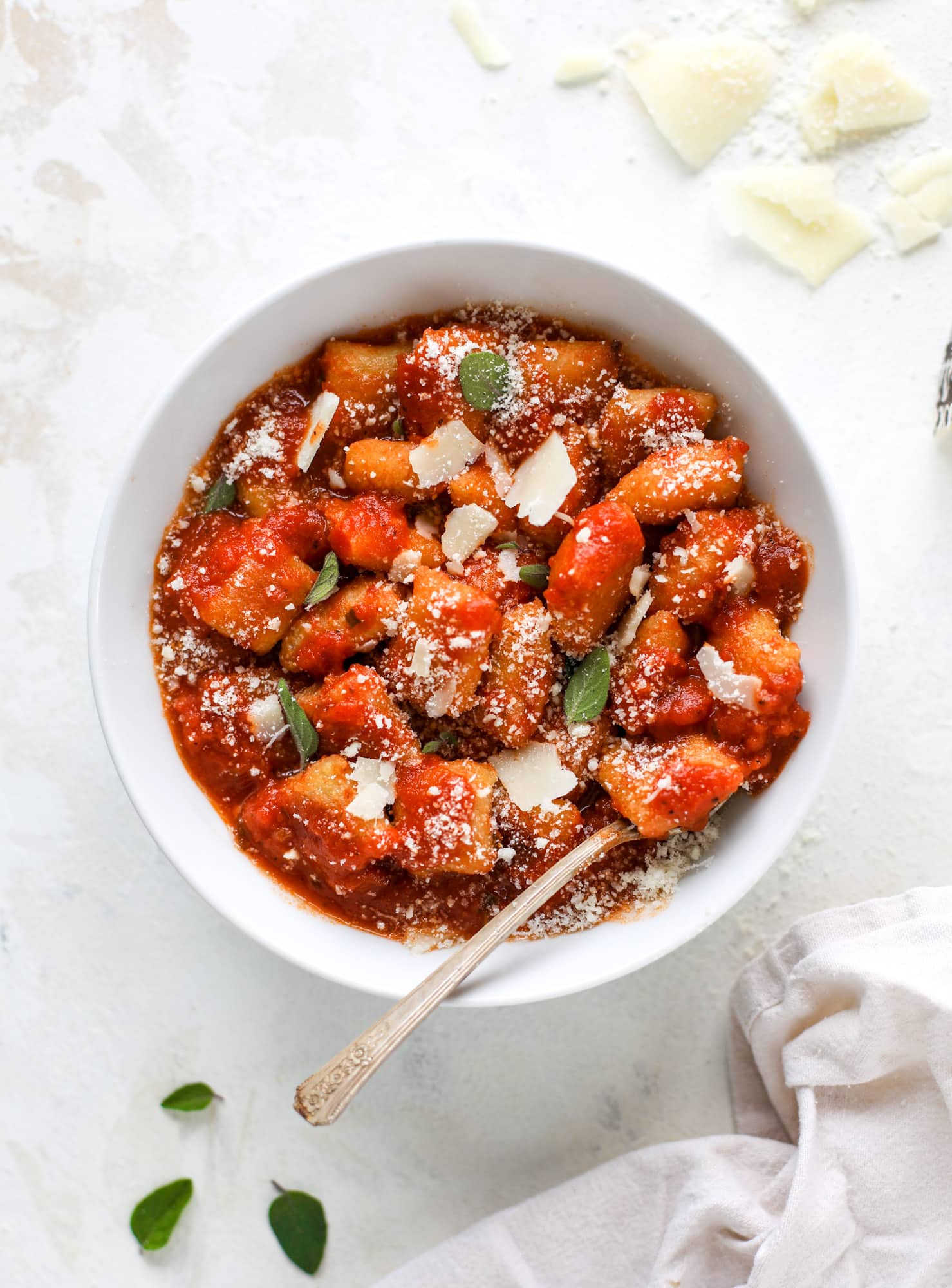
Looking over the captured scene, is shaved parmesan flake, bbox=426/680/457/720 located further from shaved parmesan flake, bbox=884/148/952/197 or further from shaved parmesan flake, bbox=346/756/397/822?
shaved parmesan flake, bbox=884/148/952/197

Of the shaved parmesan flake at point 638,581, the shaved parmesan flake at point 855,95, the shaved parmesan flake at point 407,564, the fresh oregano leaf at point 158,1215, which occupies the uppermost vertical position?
the shaved parmesan flake at point 855,95

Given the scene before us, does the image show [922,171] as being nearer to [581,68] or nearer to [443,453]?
[581,68]

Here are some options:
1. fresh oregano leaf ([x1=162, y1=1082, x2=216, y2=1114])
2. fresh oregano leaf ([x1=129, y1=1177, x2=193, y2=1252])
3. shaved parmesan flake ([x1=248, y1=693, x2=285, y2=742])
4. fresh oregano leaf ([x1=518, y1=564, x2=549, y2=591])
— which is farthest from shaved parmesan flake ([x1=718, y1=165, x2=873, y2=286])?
fresh oregano leaf ([x1=129, y1=1177, x2=193, y2=1252])

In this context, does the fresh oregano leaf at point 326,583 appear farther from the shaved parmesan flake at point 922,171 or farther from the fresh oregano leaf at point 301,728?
the shaved parmesan flake at point 922,171

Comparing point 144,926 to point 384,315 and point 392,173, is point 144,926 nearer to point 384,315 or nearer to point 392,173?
point 384,315

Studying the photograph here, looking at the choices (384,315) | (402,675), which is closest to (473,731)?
(402,675)

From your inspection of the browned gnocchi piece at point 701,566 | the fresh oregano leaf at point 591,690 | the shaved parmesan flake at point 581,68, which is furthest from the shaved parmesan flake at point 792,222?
the fresh oregano leaf at point 591,690
